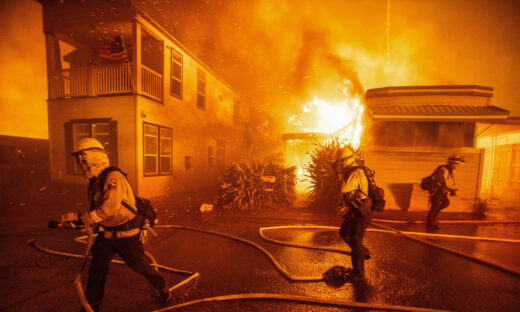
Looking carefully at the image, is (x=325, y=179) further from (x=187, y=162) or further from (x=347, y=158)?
(x=187, y=162)

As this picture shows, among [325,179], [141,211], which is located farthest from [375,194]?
[325,179]

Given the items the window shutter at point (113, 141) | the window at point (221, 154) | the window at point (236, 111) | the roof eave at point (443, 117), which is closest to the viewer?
the roof eave at point (443, 117)

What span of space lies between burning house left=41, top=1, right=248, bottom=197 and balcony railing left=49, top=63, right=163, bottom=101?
1.6 inches

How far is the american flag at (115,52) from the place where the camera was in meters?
9.84

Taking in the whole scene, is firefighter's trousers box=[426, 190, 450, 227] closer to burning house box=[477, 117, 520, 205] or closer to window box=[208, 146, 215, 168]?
burning house box=[477, 117, 520, 205]

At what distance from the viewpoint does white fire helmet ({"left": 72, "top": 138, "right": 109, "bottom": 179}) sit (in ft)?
8.36

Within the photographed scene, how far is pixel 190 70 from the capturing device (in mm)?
13977

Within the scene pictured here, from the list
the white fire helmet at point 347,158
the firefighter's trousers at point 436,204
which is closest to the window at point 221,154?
the firefighter's trousers at point 436,204

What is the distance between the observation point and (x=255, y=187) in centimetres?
878

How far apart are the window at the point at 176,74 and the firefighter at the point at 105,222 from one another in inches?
418

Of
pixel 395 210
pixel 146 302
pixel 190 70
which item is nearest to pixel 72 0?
pixel 190 70

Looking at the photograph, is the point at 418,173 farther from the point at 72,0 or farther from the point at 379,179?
the point at 72,0

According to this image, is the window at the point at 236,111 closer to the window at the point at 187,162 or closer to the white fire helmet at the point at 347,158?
the window at the point at 187,162

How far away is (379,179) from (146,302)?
323 inches
